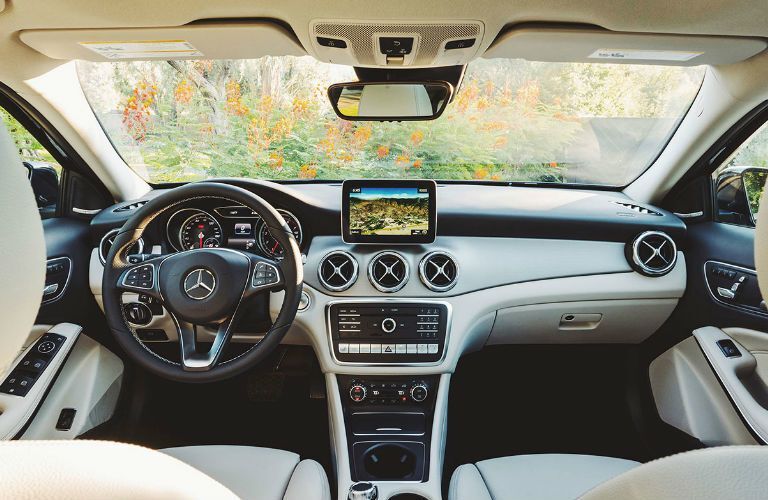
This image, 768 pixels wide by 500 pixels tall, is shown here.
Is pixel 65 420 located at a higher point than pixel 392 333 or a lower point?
lower

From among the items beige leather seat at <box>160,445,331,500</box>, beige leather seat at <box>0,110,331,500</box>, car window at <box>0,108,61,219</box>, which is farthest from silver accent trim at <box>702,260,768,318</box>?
car window at <box>0,108,61,219</box>

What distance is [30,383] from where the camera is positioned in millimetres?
2309

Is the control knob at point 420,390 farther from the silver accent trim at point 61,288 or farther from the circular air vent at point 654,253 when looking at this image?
the silver accent trim at point 61,288

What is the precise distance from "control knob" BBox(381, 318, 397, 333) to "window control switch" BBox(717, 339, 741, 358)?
156cm

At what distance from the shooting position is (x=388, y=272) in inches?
97.3

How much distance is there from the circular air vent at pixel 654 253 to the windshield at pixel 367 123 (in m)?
0.53

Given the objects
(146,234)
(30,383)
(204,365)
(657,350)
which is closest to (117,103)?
(146,234)

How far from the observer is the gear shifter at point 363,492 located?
6.99 ft

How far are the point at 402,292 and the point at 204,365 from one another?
1.02 m

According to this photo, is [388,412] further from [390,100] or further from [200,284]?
[390,100]

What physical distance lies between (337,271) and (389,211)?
0.38m

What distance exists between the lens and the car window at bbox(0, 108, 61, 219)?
2486mm

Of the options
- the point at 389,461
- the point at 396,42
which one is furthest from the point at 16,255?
the point at 389,461

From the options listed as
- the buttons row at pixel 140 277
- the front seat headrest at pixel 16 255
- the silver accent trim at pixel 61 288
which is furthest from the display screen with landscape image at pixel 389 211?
the front seat headrest at pixel 16 255
